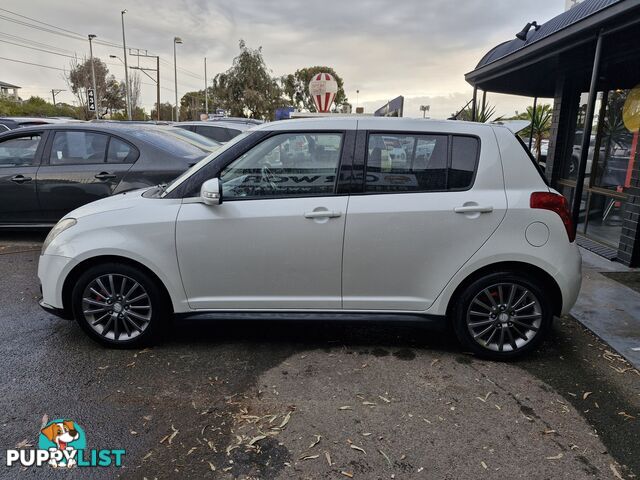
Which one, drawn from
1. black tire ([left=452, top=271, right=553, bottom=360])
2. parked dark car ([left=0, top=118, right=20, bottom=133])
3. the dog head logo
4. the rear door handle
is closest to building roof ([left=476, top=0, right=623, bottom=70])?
the rear door handle

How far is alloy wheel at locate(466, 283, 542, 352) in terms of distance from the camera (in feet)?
11.4

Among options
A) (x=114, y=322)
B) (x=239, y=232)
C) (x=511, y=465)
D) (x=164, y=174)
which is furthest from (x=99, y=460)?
(x=164, y=174)

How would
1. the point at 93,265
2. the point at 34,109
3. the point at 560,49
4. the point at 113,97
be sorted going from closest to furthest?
the point at 93,265
the point at 560,49
the point at 34,109
the point at 113,97

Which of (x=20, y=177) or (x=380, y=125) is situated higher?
(x=380, y=125)

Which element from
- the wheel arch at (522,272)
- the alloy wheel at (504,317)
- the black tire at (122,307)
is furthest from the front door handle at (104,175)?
the alloy wheel at (504,317)

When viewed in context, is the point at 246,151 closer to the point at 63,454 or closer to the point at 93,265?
the point at 93,265

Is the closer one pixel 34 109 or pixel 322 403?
pixel 322 403

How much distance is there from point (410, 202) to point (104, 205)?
2.36 metres

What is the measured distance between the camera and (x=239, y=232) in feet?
11.2

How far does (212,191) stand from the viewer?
3.28 m

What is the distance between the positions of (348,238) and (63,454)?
7.02 ft

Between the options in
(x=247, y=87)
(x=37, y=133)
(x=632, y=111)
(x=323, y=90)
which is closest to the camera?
(x=37, y=133)

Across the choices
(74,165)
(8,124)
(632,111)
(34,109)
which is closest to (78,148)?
(74,165)

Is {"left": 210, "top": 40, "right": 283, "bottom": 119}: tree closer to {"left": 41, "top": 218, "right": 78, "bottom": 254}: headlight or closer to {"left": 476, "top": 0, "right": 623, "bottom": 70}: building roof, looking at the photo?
{"left": 476, "top": 0, "right": 623, "bottom": 70}: building roof
